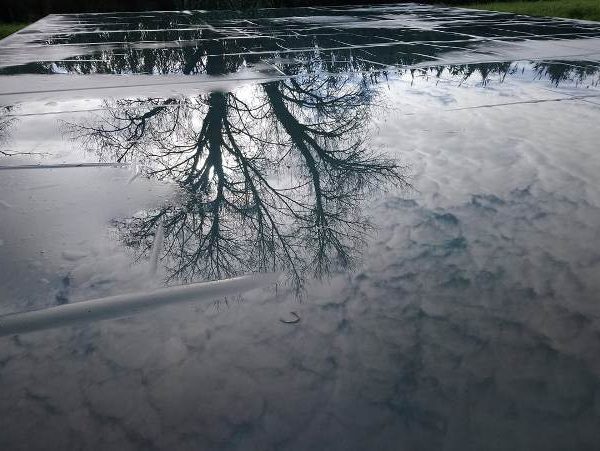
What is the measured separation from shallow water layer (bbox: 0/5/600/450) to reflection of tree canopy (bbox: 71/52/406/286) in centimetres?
2

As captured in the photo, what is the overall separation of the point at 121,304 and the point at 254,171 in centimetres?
126

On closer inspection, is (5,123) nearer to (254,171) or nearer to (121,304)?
(254,171)

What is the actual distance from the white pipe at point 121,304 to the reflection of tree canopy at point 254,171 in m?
0.08

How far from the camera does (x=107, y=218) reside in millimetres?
2102

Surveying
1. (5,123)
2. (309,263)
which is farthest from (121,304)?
(5,123)

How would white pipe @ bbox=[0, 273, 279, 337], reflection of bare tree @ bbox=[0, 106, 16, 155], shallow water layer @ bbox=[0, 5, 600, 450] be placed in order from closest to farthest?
shallow water layer @ bbox=[0, 5, 600, 450], white pipe @ bbox=[0, 273, 279, 337], reflection of bare tree @ bbox=[0, 106, 16, 155]

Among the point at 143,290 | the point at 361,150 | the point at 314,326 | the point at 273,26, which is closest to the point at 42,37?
the point at 273,26

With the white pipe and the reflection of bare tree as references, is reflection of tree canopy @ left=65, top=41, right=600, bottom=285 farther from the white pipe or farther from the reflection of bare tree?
the reflection of bare tree

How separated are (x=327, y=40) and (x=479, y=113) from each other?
13.5 ft

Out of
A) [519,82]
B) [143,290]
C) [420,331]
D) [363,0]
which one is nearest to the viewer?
[420,331]

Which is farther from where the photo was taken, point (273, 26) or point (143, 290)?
point (273, 26)

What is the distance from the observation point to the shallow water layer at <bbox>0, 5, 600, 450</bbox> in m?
1.16

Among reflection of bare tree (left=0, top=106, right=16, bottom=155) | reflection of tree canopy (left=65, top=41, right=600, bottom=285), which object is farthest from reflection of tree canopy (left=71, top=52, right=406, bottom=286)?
reflection of bare tree (left=0, top=106, right=16, bottom=155)

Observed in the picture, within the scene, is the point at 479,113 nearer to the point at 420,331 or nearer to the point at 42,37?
the point at 420,331
